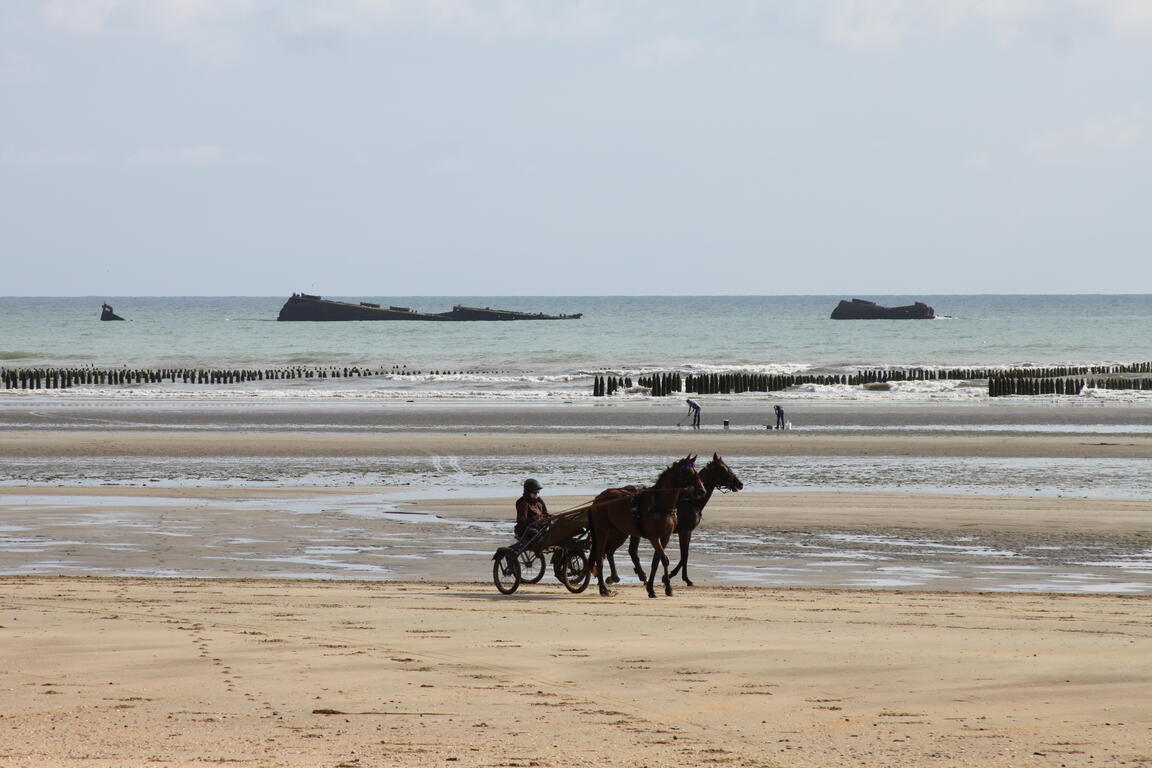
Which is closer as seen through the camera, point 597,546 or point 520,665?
point 520,665

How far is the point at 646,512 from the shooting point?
46.3ft

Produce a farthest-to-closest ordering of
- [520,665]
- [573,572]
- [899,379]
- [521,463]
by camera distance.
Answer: [899,379]
[521,463]
[573,572]
[520,665]

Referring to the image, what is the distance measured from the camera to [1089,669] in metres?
10.2

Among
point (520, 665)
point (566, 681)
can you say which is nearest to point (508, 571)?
point (520, 665)

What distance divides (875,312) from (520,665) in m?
165

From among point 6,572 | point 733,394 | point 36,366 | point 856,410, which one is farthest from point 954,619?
point 36,366

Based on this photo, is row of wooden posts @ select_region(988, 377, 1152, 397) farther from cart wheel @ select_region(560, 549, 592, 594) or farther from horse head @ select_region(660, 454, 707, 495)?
horse head @ select_region(660, 454, 707, 495)

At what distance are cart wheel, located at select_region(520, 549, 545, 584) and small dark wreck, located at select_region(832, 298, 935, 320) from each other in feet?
502

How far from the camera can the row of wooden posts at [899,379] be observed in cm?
5559

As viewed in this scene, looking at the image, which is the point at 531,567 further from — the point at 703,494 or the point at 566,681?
the point at 566,681

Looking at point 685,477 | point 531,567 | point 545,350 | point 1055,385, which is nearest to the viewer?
point 685,477

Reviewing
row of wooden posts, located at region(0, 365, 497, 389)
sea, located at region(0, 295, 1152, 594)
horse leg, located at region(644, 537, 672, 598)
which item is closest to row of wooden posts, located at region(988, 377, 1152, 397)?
sea, located at region(0, 295, 1152, 594)

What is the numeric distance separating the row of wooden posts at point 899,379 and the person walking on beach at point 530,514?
41.2m

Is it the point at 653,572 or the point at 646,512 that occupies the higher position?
the point at 646,512
